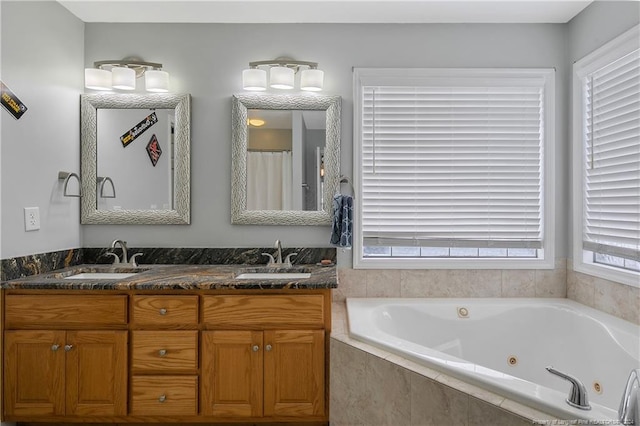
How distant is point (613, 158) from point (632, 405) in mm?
1491

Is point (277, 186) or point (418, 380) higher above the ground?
point (277, 186)

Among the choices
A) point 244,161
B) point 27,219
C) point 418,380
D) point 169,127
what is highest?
point 169,127

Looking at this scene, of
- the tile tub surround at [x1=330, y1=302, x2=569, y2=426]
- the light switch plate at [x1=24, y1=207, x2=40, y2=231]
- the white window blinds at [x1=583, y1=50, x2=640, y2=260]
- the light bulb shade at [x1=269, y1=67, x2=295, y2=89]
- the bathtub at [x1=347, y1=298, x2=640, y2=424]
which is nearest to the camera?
the tile tub surround at [x1=330, y1=302, x2=569, y2=426]

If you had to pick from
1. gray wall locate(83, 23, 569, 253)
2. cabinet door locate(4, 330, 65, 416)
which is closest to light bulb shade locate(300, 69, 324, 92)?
gray wall locate(83, 23, 569, 253)

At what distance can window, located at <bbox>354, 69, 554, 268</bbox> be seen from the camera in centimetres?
263

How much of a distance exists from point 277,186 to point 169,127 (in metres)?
0.80

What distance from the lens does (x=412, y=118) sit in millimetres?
2645

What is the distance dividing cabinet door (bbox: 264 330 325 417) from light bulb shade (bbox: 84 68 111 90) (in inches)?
74.5

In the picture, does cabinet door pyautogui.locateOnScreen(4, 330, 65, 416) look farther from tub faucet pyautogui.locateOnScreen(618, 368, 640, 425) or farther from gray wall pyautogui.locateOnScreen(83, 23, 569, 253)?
tub faucet pyautogui.locateOnScreen(618, 368, 640, 425)

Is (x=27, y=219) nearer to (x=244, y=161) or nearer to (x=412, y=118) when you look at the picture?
(x=244, y=161)

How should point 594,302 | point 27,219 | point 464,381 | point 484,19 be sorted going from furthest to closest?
point 484,19
point 594,302
point 27,219
point 464,381

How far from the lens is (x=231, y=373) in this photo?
6.70ft

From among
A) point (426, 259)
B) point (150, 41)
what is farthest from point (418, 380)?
point (150, 41)

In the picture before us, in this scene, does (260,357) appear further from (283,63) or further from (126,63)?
(126,63)
